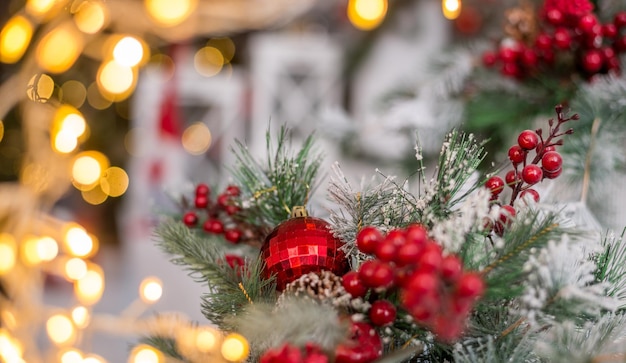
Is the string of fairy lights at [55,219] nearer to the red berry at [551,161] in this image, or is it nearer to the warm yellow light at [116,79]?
the warm yellow light at [116,79]

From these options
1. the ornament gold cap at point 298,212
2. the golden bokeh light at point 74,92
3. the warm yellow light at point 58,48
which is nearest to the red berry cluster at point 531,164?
the ornament gold cap at point 298,212

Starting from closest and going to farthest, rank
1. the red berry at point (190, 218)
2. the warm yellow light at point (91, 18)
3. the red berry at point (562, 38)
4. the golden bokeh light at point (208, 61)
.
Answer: the red berry at point (190, 218) < the red berry at point (562, 38) < the warm yellow light at point (91, 18) < the golden bokeh light at point (208, 61)

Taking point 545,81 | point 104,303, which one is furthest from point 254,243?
point 104,303

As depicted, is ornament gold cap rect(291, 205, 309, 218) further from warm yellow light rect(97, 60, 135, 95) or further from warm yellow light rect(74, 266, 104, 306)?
warm yellow light rect(97, 60, 135, 95)

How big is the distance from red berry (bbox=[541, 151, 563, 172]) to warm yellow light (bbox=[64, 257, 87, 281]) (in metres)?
0.50

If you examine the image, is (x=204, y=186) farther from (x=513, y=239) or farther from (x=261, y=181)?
(x=513, y=239)

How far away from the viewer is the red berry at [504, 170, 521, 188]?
0.31 metres

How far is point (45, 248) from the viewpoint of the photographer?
69 cm

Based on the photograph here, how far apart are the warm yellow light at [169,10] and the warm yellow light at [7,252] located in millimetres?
418

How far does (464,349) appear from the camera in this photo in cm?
30

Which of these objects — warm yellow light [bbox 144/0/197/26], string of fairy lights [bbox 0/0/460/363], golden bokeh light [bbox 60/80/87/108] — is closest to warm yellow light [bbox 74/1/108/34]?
string of fairy lights [bbox 0/0/460/363]

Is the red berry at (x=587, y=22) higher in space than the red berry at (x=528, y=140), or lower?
higher

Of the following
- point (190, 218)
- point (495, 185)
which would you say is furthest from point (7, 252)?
point (495, 185)

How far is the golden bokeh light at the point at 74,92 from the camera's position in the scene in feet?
3.40
